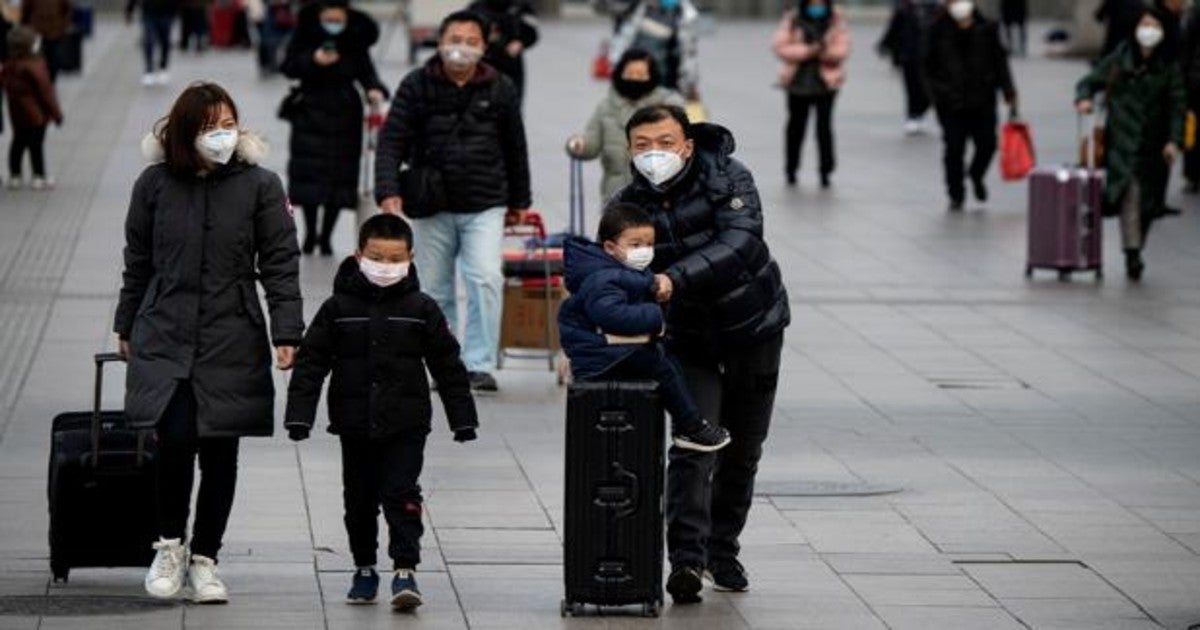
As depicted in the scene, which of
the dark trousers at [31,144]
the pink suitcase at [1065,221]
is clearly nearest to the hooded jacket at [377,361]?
the pink suitcase at [1065,221]

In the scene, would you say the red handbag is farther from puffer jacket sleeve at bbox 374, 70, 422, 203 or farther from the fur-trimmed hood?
the fur-trimmed hood

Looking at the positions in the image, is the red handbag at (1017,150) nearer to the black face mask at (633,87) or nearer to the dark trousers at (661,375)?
the black face mask at (633,87)

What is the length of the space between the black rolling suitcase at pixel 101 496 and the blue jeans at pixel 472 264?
4795 mm

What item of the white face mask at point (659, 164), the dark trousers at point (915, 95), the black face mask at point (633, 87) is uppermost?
the white face mask at point (659, 164)

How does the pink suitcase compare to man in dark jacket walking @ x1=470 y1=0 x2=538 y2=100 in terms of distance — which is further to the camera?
man in dark jacket walking @ x1=470 y1=0 x2=538 y2=100

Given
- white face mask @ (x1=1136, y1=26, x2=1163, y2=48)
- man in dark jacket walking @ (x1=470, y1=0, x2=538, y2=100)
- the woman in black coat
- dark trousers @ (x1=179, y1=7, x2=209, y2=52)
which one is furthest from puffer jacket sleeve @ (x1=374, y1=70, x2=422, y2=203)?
dark trousers @ (x1=179, y1=7, x2=209, y2=52)

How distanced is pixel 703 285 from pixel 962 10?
49.4 feet

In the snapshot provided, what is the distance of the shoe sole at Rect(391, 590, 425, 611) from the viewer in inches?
379

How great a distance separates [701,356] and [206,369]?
1586mm

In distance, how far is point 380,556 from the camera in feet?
34.9

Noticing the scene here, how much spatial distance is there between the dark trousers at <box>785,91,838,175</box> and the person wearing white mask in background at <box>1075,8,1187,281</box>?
228 inches

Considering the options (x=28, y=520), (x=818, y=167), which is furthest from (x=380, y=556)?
(x=818, y=167)

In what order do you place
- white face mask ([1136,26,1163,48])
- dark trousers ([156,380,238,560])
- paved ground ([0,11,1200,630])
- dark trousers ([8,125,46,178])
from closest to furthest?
dark trousers ([156,380,238,560]) < paved ground ([0,11,1200,630]) < white face mask ([1136,26,1163,48]) < dark trousers ([8,125,46,178])

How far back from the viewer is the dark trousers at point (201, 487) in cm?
973
